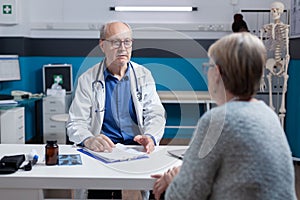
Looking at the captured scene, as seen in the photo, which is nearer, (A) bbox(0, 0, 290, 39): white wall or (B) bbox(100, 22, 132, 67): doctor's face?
(B) bbox(100, 22, 132, 67): doctor's face

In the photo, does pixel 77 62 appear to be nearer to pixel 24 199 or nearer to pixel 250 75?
pixel 24 199

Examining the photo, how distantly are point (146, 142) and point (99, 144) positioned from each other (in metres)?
0.23

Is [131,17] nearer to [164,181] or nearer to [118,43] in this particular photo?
[118,43]

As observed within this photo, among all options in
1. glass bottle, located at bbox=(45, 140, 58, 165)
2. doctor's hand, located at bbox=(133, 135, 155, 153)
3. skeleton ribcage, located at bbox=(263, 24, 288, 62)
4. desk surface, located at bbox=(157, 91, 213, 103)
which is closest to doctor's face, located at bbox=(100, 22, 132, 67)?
doctor's hand, located at bbox=(133, 135, 155, 153)

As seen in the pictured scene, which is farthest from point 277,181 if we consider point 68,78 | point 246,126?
point 68,78

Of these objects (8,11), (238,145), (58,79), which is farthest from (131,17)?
(238,145)

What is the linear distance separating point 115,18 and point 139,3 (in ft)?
1.30

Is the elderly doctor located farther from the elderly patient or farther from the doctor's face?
the elderly patient

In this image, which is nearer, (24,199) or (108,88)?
(24,199)

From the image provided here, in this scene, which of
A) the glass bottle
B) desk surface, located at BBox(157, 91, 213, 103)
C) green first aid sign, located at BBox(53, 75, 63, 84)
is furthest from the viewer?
green first aid sign, located at BBox(53, 75, 63, 84)

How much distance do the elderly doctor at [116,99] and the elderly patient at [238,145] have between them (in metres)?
0.99

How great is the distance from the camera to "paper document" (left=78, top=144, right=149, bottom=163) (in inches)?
65.4

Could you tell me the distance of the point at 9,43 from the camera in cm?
510

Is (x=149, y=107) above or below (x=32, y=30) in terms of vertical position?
below
